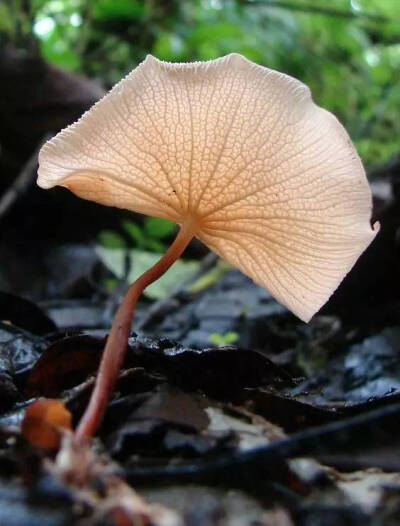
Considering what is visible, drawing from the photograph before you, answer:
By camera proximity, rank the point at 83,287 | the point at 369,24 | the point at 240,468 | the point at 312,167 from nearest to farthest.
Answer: the point at 240,468
the point at 312,167
the point at 83,287
the point at 369,24

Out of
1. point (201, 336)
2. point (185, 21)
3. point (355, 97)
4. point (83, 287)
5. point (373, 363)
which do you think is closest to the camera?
point (373, 363)

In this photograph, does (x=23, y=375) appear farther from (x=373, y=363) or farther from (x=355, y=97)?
(x=355, y=97)

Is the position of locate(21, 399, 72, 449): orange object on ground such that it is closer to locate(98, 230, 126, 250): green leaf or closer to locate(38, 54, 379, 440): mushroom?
locate(38, 54, 379, 440): mushroom

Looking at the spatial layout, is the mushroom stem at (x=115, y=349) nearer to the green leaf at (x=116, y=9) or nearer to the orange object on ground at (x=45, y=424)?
the orange object on ground at (x=45, y=424)

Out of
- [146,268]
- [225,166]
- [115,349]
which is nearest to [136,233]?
[146,268]

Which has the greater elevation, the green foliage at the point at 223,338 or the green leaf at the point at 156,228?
the green leaf at the point at 156,228

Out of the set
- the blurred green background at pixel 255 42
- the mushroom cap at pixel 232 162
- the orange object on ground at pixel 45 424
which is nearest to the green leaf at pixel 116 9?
the blurred green background at pixel 255 42

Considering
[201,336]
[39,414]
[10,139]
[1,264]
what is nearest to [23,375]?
[39,414]
